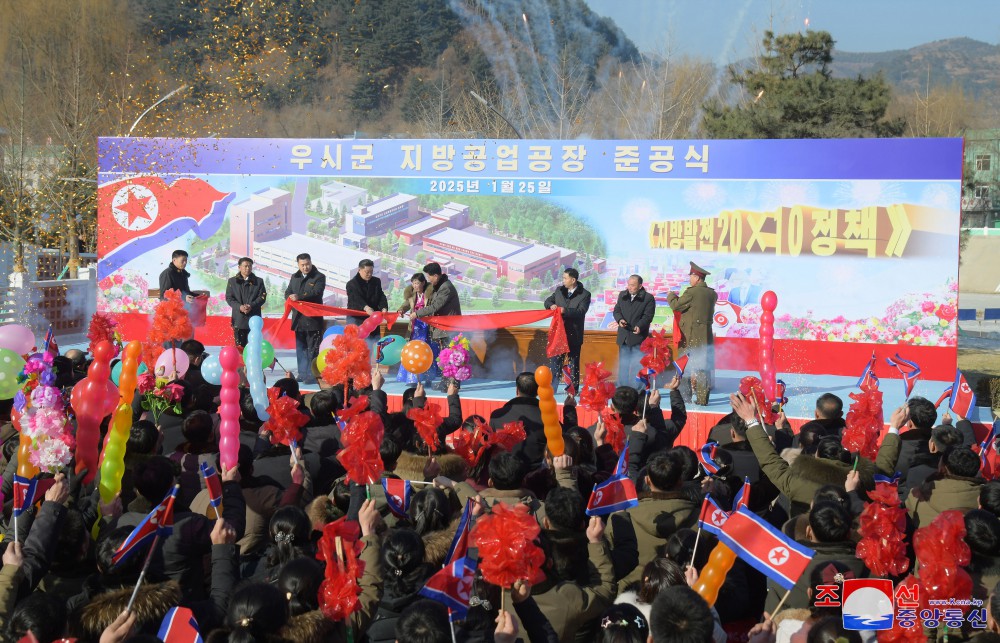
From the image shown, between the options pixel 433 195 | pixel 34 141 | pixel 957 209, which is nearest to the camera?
pixel 957 209

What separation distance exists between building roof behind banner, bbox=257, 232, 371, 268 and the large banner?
2cm

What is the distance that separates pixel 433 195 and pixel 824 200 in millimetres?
5560

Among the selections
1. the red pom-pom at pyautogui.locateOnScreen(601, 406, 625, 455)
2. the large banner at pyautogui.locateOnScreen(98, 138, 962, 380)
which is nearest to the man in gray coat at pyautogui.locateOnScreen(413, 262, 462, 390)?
the large banner at pyautogui.locateOnScreen(98, 138, 962, 380)

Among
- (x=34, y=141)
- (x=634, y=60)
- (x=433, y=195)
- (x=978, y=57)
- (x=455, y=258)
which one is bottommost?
(x=455, y=258)

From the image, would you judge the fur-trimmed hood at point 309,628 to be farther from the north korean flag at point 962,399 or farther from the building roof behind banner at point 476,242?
the building roof behind banner at point 476,242

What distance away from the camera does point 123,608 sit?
3453 millimetres

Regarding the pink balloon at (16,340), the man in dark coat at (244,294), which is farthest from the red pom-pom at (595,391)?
the man in dark coat at (244,294)

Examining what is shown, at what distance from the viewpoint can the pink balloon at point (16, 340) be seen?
28.0 feet

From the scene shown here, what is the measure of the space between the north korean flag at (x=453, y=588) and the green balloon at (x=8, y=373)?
5389 mm

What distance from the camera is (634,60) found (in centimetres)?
5097

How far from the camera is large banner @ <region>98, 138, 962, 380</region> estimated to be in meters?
13.6

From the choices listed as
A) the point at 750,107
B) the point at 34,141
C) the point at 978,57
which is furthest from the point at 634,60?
the point at 978,57

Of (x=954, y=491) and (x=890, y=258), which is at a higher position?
(x=890, y=258)

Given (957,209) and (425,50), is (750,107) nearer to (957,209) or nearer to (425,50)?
(957,209)
